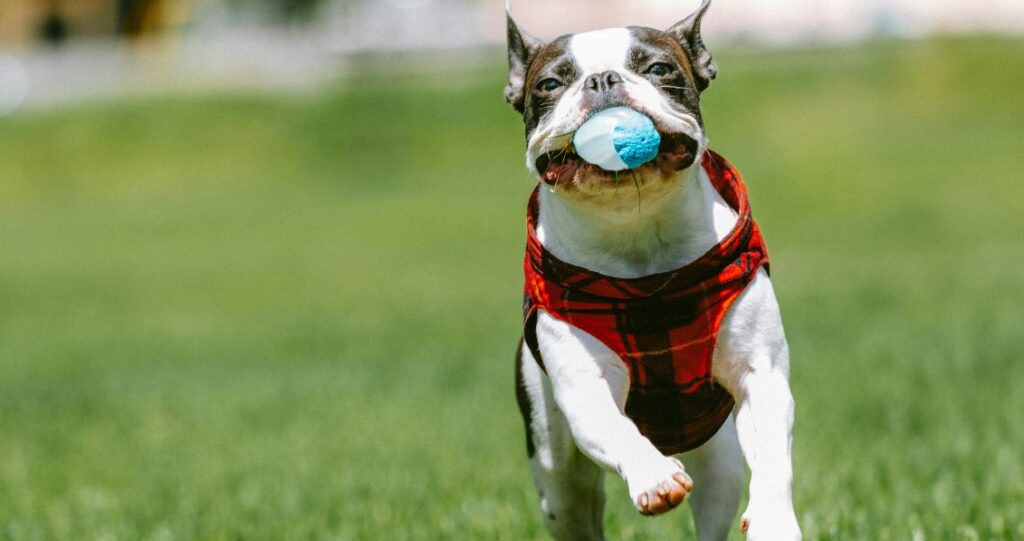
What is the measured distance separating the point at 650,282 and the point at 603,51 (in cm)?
64

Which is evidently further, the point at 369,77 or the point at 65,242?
the point at 369,77

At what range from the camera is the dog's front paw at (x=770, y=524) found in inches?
143

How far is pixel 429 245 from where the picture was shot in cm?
2414

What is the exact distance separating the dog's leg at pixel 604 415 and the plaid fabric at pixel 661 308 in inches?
1.7

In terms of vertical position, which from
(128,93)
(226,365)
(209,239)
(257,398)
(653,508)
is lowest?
(128,93)

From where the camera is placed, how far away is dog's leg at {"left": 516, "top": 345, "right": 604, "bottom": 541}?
467cm

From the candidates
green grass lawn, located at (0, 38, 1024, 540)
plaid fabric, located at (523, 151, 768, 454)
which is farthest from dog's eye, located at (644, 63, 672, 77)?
green grass lawn, located at (0, 38, 1024, 540)

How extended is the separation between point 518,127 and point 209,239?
1192 centimetres

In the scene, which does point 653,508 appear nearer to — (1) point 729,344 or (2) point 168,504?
(1) point 729,344

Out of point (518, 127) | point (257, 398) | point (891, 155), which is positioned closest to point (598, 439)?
point (257, 398)

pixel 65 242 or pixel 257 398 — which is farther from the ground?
pixel 257 398

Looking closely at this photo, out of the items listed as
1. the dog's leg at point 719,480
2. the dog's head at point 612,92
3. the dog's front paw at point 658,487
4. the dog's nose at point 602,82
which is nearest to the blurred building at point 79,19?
the dog's head at point 612,92

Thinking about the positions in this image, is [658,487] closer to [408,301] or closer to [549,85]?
[549,85]

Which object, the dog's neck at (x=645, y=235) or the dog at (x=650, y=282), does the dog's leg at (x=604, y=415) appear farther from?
the dog's neck at (x=645, y=235)
